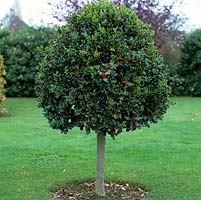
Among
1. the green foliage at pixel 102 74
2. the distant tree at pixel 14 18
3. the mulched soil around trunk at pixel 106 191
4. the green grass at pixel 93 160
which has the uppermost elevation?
the distant tree at pixel 14 18

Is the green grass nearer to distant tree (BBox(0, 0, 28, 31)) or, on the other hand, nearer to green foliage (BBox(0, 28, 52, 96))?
green foliage (BBox(0, 28, 52, 96))

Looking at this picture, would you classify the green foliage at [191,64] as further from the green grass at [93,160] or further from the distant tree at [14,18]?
the distant tree at [14,18]

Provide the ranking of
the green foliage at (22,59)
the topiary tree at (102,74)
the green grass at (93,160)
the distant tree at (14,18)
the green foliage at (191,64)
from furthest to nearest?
1. the distant tree at (14,18)
2. the green foliage at (191,64)
3. the green foliage at (22,59)
4. the green grass at (93,160)
5. the topiary tree at (102,74)

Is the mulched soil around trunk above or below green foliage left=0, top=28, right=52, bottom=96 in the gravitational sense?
below

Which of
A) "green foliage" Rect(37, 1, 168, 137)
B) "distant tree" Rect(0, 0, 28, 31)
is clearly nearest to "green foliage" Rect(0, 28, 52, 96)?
"distant tree" Rect(0, 0, 28, 31)

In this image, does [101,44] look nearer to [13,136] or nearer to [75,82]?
[75,82]

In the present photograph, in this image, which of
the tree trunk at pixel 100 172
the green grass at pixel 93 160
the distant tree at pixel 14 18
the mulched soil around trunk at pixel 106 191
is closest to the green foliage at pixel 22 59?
the green grass at pixel 93 160

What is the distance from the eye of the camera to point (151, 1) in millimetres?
20766

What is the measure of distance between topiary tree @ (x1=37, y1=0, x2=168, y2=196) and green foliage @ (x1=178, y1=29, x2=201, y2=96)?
1476 cm

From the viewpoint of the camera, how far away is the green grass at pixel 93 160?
5758 millimetres

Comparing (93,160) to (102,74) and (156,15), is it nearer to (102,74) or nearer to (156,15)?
(102,74)

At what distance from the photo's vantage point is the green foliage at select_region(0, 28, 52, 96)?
61.1 feet

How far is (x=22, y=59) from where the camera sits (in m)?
18.5

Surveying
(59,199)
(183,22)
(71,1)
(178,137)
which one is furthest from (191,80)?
(59,199)
